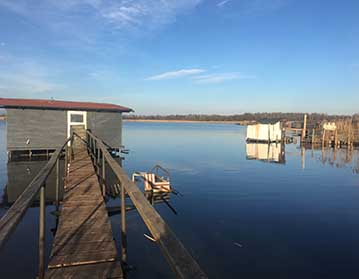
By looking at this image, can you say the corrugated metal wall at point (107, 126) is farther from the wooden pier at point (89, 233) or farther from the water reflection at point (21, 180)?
the wooden pier at point (89, 233)

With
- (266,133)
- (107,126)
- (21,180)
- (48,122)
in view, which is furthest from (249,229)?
(266,133)

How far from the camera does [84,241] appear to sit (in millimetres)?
5043

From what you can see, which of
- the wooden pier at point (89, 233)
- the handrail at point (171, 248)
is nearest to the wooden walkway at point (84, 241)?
the wooden pier at point (89, 233)

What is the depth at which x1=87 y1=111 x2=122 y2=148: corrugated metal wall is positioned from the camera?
24172 mm

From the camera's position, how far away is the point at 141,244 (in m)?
8.73

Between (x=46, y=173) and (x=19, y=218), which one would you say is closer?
(x=19, y=218)

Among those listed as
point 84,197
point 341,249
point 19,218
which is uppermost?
point 19,218

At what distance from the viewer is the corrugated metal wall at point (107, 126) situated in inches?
952

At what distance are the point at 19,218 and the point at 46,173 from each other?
1.90 m

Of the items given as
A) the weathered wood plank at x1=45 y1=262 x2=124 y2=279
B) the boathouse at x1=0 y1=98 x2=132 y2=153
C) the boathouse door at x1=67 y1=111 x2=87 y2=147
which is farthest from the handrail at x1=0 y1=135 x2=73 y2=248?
the boathouse door at x1=67 y1=111 x2=87 y2=147

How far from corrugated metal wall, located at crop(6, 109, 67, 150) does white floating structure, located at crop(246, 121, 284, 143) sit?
Result: 3301cm

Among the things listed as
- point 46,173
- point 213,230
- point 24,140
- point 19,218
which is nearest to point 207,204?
point 213,230

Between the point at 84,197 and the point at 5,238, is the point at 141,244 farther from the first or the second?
the point at 5,238

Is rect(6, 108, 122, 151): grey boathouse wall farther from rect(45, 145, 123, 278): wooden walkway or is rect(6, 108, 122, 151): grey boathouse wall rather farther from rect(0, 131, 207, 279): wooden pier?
rect(45, 145, 123, 278): wooden walkway
